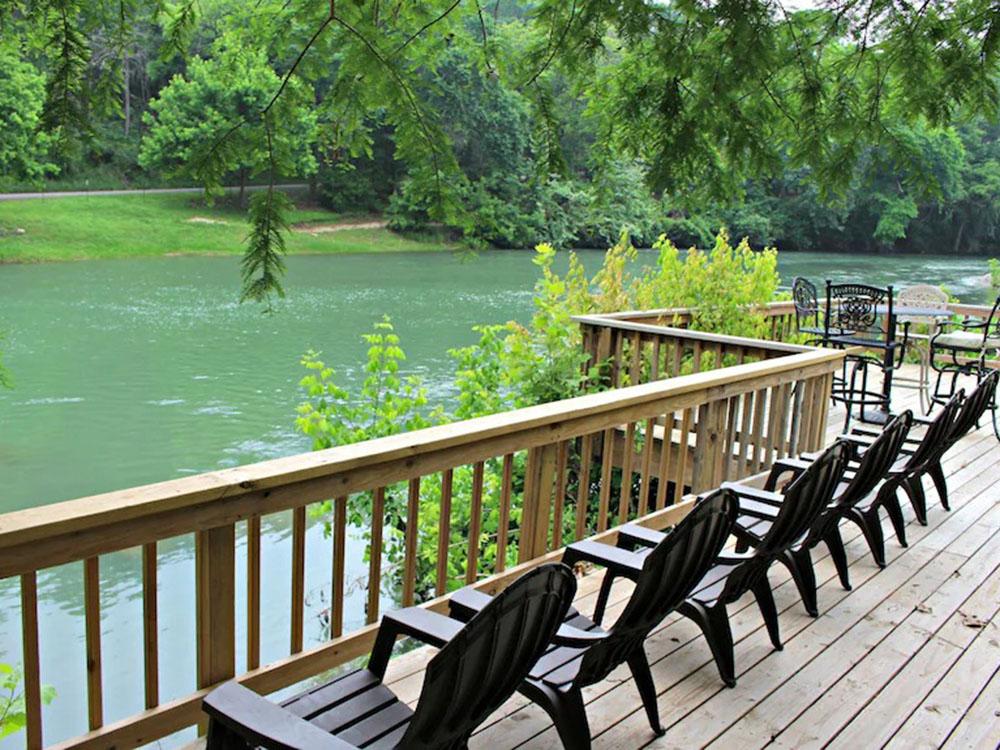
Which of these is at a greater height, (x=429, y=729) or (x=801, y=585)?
(x=429, y=729)

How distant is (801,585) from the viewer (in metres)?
3.49

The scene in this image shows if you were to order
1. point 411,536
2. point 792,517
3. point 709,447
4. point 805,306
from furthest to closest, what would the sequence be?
point 805,306
point 709,447
point 792,517
point 411,536

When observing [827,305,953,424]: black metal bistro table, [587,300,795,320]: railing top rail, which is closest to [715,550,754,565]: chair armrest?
[827,305,953,424]: black metal bistro table

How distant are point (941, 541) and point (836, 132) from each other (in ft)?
7.15

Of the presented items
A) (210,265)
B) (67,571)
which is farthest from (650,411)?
(210,265)

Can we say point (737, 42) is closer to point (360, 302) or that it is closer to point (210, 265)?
point (360, 302)

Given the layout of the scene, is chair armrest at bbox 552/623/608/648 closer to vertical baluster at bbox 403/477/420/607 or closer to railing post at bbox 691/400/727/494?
vertical baluster at bbox 403/477/420/607

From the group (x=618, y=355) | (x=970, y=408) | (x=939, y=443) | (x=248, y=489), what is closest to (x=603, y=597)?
(x=248, y=489)

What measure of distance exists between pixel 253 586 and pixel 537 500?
1316 mm

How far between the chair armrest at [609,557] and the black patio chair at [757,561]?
0.29ft

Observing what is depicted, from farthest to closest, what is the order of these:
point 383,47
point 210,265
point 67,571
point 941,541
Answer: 1. point 210,265
2. point 67,571
3. point 941,541
4. point 383,47

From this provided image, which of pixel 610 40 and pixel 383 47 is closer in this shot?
pixel 383 47

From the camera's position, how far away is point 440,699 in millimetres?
1683

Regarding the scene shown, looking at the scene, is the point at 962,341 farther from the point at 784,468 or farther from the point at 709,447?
the point at 784,468
